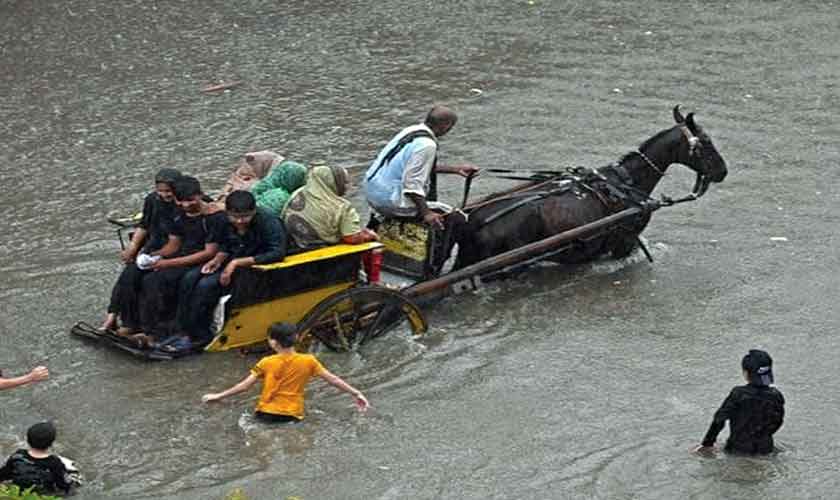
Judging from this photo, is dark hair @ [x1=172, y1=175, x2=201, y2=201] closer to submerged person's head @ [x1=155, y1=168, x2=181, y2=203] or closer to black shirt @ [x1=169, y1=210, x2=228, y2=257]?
submerged person's head @ [x1=155, y1=168, x2=181, y2=203]

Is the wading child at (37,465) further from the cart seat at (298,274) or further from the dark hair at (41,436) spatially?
the cart seat at (298,274)

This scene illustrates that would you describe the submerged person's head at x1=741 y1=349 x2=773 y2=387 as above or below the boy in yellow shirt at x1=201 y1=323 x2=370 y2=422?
above

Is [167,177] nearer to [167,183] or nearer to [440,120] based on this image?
[167,183]

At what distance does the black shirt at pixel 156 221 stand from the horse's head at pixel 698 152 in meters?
4.48

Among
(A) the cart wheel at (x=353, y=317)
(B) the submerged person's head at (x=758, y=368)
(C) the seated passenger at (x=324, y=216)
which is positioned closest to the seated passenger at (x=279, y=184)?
(C) the seated passenger at (x=324, y=216)

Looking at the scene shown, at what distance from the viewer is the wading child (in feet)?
26.8

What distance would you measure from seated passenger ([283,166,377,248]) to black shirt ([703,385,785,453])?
2924 mm

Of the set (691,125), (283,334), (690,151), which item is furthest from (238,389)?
(691,125)

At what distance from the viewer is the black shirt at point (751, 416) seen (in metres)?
8.83

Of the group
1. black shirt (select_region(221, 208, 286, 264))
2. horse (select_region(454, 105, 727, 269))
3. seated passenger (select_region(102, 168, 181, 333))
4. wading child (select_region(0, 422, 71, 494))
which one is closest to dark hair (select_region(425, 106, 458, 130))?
horse (select_region(454, 105, 727, 269))

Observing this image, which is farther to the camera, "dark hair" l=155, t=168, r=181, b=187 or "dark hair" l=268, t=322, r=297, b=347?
"dark hair" l=155, t=168, r=181, b=187

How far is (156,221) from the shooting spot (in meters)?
10.6

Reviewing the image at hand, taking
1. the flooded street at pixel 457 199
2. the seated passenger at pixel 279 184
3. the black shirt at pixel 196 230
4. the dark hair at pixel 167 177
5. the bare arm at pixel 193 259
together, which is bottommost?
the flooded street at pixel 457 199

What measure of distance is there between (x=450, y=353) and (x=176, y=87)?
329 inches
